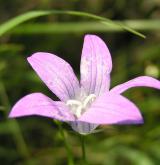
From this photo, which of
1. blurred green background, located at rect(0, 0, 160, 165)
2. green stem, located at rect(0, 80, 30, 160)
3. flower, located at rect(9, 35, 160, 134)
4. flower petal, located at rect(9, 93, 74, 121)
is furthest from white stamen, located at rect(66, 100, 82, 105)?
green stem, located at rect(0, 80, 30, 160)

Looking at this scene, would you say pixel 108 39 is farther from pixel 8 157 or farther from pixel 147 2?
pixel 8 157

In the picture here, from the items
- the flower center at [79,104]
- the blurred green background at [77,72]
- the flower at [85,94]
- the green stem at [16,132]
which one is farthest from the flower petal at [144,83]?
the green stem at [16,132]

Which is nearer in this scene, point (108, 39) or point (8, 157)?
point (8, 157)

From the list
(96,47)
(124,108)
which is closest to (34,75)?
(96,47)

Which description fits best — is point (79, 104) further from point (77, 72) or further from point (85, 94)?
point (77, 72)

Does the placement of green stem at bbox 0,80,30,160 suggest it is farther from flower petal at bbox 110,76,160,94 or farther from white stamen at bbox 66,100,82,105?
flower petal at bbox 110,76,160,94

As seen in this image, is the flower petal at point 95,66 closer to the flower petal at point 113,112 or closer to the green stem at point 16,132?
the flower petal at point 113,112
